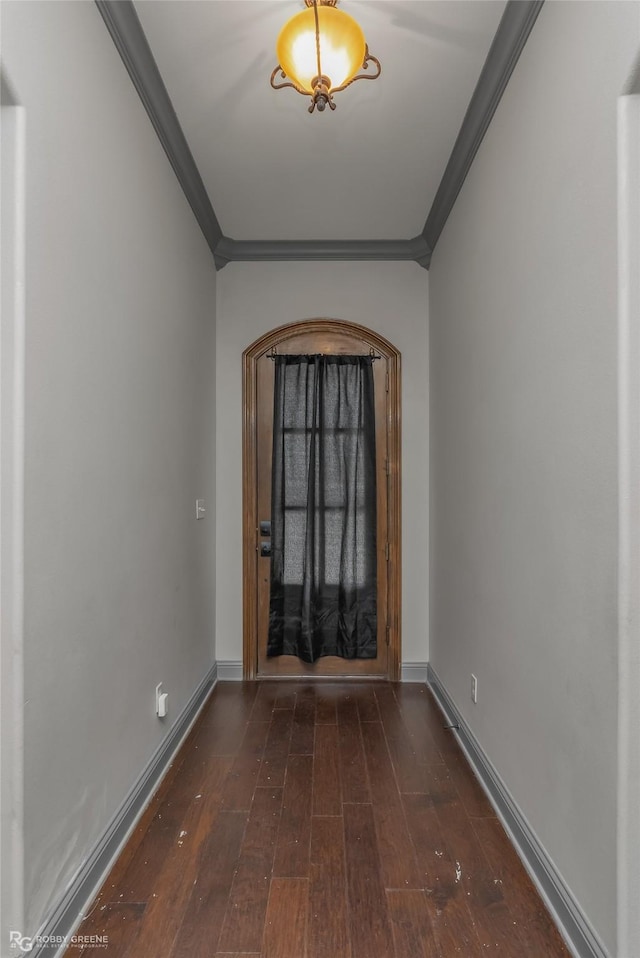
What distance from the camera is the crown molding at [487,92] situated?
1.88 metres

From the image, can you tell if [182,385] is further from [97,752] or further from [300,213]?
[97,752]

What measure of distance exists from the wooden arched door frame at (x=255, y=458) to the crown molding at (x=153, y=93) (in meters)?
0.88

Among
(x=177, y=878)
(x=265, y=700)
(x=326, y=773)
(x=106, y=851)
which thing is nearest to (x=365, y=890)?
(x=177, y=878)

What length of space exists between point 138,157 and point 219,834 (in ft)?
8.47

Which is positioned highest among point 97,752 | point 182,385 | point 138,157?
point 138,157

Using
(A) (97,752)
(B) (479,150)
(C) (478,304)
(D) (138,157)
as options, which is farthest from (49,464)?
(B) (479,150)

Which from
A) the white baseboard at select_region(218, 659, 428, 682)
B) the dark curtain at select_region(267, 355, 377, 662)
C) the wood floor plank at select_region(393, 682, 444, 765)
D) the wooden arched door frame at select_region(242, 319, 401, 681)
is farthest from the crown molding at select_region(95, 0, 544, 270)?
the wood floor plank at select_region(393, 682, 444, 765)

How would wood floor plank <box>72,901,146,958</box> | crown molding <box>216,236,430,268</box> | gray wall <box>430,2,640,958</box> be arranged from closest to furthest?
gray wall <box>430,2,640,958</box> < wood floor plank <box>72,901,146,958</box> < crown molding <box>216,236,430,268</box>

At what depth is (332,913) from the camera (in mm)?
1631

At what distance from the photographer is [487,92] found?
7.37ft

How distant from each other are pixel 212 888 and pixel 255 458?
2.45 m

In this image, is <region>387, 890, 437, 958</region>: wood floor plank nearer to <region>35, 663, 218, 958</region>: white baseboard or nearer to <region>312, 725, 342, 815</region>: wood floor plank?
<region>312, 725, 342, 815</region>: wood floor plank

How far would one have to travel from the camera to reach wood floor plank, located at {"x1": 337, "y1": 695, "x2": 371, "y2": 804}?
2.29 m

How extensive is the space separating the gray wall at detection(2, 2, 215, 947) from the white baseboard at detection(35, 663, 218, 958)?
5cm
